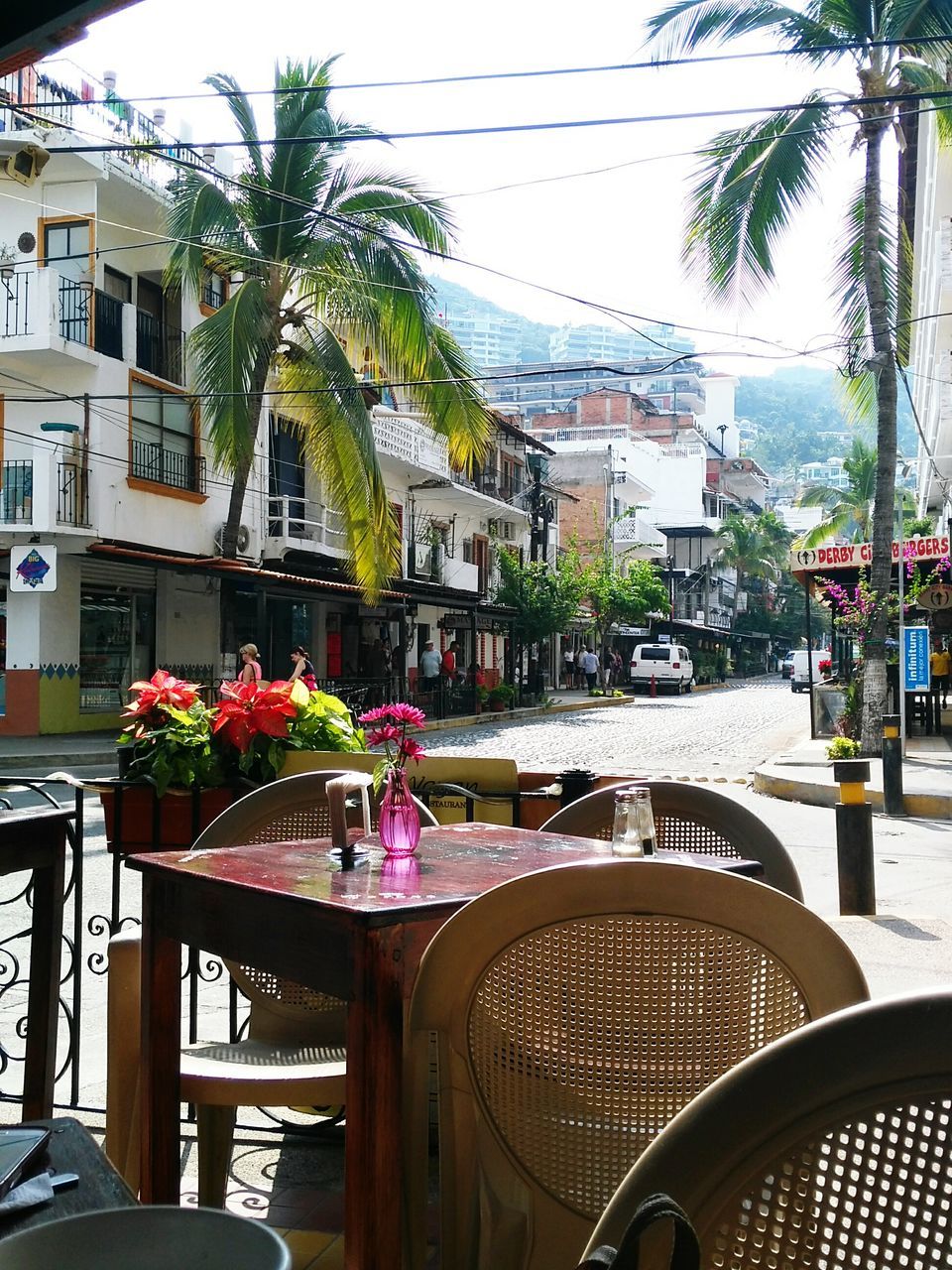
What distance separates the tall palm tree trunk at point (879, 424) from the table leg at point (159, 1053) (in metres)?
15.2

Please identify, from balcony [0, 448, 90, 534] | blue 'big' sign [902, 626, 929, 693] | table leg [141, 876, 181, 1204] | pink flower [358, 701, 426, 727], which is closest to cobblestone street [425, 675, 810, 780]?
blue 'big' sign [902, 626, 929, 693]

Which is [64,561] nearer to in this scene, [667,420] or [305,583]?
[305,583]

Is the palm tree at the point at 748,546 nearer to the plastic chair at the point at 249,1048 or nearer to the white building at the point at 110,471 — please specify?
the white building at the point at 110,471

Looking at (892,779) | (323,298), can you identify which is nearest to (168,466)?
(323,298)

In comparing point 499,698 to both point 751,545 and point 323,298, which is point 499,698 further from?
point 751,545

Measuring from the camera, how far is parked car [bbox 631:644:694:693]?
46.7 meters

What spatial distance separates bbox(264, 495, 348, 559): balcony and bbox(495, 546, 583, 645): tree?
8.74 m

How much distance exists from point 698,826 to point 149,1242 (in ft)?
7.59

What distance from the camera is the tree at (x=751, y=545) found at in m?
78.7

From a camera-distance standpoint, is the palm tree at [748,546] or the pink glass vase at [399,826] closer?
the pink glass vase at [399,826]

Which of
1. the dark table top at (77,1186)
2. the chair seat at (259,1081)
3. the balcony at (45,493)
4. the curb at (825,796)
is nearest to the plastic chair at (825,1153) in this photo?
the dark table top at (77,1186)

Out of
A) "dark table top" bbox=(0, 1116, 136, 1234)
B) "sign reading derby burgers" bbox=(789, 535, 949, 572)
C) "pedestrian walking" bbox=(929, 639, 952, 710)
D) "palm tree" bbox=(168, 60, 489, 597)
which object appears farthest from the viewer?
"pedestrian walking" bbox=(929, 639, 952, 710)

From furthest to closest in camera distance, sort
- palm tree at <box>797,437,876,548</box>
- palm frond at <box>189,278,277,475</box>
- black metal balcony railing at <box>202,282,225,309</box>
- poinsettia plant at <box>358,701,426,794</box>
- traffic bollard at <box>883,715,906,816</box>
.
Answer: palm tree at <box>797,437,876,548</box>
black metal balcony railing at <box>202,282,225,309</box>
palm frond at <box>189,278,277,475</box>
traffic bollard at <box>883,715,906,816</box>
poinsettia plant at <box>358,701,426,794</box>

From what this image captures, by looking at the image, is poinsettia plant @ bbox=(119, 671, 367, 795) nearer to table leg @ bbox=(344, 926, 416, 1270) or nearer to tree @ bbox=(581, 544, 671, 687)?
table leg @ bbox=(344, 926, 416, 1270)
